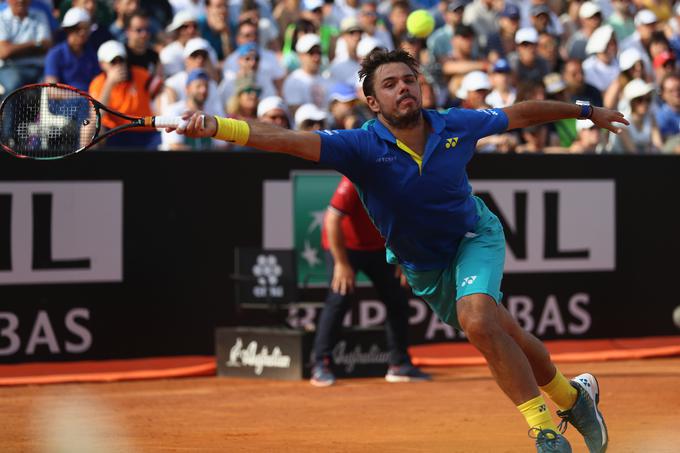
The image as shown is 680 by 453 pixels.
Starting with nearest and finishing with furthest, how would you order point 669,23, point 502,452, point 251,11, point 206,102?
point 502,452 → point 206,102 → point 251,11 → point 669,23

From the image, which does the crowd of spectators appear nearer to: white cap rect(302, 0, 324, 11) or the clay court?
white cap rect(302, 0, 324, 11)

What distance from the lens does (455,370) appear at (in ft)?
33.8

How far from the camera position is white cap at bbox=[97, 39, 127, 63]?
1045cm

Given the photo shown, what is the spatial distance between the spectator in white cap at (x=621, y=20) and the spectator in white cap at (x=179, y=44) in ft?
18.4

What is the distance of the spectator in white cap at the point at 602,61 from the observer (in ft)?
43.9

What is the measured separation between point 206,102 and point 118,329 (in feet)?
8.09

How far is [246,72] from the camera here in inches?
452

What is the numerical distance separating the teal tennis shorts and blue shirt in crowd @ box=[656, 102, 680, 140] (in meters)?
7.03

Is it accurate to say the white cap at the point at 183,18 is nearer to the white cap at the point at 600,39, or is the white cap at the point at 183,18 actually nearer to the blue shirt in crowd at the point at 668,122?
the white cap at the point at 600,39

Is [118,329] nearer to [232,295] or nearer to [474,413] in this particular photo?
[232,295]

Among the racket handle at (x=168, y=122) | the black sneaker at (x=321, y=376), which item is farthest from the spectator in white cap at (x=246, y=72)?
the racket handle at (x=168, y=122)

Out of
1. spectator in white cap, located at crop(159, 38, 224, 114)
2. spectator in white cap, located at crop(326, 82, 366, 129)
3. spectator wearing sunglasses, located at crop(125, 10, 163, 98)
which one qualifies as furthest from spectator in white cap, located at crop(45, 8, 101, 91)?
spectator in white cap, located at crop(326, 82, 366, 129)

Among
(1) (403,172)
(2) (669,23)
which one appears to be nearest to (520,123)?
(1) (403,172)

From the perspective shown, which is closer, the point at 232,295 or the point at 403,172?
the point at 403,172
